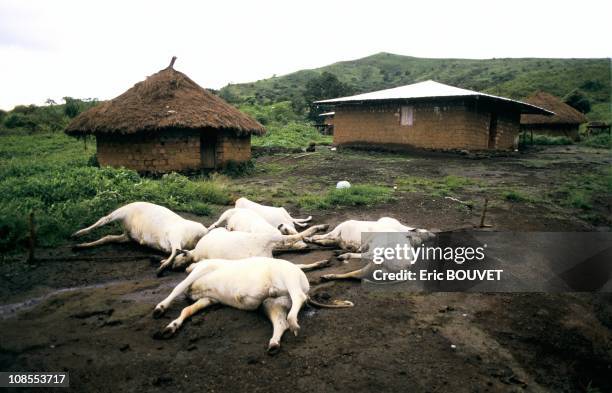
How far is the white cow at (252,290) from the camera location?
3348mm

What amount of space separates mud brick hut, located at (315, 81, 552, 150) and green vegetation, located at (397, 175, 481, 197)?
6.20 metres

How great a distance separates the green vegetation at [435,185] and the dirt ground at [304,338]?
222 inches

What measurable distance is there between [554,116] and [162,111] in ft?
86.1

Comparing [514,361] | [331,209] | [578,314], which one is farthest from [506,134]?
[514,361]

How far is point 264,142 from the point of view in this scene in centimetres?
2261

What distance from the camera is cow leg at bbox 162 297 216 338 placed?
3260 mm

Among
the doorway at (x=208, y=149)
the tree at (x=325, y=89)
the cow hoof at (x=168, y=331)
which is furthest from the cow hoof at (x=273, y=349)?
the tree at (x=325, y=89)

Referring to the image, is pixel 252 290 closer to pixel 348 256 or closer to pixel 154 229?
pixel 348 256

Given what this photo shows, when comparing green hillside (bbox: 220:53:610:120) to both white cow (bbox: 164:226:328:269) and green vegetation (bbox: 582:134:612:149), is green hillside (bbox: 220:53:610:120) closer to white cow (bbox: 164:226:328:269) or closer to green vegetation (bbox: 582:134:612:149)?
green vegetation (bbox: 582:134:612:149)

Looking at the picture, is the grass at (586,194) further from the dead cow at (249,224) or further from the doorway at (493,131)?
the doorway at (493,131)

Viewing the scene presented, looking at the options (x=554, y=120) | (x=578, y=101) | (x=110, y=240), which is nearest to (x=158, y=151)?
(x=110, y=240)

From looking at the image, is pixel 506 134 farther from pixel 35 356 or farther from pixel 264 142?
pixel 35 356

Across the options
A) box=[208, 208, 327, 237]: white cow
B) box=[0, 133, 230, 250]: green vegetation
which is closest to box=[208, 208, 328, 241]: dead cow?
box=[208, 208, 327, 237]: white cow

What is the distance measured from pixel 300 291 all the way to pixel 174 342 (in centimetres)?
107
